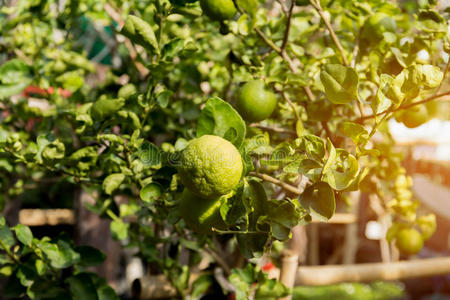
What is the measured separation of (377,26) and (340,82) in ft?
1.08

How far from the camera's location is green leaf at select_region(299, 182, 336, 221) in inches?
20.8

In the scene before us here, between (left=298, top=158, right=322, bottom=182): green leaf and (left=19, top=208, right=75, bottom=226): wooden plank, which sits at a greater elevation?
(left=298, top=158, right=322, bottom=182): green leaf

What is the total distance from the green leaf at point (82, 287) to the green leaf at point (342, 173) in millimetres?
557

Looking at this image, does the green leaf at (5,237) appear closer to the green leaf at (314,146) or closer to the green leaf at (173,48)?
the green leaf at (173,48)

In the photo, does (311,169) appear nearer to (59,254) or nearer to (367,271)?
(59,254)

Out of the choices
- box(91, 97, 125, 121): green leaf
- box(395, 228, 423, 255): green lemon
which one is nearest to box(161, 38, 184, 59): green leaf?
box(91, 97, 125, 121): green leaf

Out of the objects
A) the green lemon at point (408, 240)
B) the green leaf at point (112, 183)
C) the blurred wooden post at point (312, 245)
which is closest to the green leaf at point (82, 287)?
the green leaf at point (112, 183)

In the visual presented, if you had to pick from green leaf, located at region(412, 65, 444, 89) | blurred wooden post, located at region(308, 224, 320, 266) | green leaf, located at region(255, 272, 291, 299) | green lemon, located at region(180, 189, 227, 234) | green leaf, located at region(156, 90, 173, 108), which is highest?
green leaf, located at region(412, 65, 444, 89)

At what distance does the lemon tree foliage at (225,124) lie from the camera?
540 mm

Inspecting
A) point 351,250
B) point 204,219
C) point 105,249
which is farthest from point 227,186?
point 351,250

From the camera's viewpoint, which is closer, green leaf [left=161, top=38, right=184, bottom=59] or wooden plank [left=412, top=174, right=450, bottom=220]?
green leaf [left=161, top=38, right=184, bottom=59]

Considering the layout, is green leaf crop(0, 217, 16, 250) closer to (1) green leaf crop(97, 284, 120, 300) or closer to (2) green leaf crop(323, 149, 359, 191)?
(1) green leaf crop(97, 284, 120, 300)

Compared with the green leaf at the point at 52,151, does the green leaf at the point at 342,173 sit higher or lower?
higher

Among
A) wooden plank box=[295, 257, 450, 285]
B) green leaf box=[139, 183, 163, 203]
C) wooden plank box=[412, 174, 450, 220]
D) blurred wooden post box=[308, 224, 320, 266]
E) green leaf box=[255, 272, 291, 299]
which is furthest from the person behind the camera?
blurred wooden post box=[308, 224, 320, 266]
